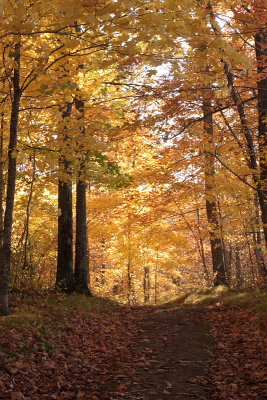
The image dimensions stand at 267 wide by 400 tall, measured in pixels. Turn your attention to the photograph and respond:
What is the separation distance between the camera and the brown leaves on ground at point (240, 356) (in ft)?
15.0

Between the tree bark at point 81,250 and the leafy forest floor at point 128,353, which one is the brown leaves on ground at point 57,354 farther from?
the tree bark at point 81,250

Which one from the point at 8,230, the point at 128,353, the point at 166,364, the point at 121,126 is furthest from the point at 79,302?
the point at 121,126

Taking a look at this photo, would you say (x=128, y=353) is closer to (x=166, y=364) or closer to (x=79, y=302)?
(x=166, y=364)

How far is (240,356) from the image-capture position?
597cm

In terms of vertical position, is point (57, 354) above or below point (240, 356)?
above

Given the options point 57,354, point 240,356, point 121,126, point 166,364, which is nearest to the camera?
point 57,354

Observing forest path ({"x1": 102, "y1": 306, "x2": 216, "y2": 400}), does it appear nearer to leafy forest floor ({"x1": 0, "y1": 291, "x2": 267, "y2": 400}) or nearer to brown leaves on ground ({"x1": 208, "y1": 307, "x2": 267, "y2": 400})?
leafy forest floor ({"x1": 0, "y1": 291, "x2": 267, "y2": 400})

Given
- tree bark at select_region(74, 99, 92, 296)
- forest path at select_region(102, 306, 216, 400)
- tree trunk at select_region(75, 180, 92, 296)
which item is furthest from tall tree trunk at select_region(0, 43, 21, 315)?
tree trunk at select_region(75, 180, 92, 296)

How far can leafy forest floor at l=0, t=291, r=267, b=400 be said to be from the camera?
4.65 m

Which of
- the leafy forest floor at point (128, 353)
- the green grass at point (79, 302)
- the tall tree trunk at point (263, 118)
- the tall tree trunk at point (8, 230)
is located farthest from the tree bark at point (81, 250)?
the tall tree trunk at point (263, 118)

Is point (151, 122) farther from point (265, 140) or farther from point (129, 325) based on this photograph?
point (129, 325)

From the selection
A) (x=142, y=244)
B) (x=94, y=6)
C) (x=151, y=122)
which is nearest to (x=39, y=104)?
(x=151, y=122)

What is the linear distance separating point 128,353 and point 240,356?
193 centimetres

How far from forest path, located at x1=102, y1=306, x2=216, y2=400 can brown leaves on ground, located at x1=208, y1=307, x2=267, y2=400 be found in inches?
8.2
